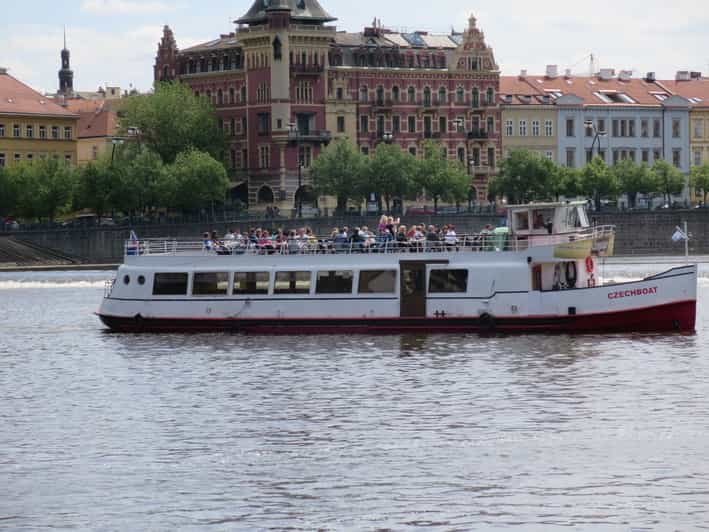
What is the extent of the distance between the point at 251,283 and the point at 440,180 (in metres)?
75.5

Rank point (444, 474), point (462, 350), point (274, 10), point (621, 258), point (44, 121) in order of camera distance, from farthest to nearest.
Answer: point (44, 121) < point (274, 10) < point (621, 258) < point (462, 350) < point (444, 474)

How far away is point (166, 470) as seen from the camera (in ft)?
105

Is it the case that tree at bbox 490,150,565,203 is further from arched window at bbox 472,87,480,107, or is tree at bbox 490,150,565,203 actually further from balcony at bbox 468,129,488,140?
arched window at bbox 472,87,480,107

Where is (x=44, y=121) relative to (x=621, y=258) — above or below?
above

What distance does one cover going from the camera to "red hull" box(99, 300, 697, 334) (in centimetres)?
5159

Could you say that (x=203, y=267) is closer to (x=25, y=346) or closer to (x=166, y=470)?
(x=25, y=346)

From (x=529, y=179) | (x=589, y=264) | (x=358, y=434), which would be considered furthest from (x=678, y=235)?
(x=358, y=434)

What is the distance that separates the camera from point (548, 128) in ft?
490

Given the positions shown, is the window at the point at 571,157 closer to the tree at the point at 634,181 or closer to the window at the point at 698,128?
the window at the point at 698,128

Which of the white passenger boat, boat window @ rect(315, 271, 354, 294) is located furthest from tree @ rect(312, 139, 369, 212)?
boat window @ rect(315, 271, 354, 294)

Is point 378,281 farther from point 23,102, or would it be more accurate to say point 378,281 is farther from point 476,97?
point 23,102

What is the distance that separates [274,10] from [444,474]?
10368cm

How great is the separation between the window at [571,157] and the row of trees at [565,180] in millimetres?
13576

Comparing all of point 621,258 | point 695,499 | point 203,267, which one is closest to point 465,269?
point 203,267
